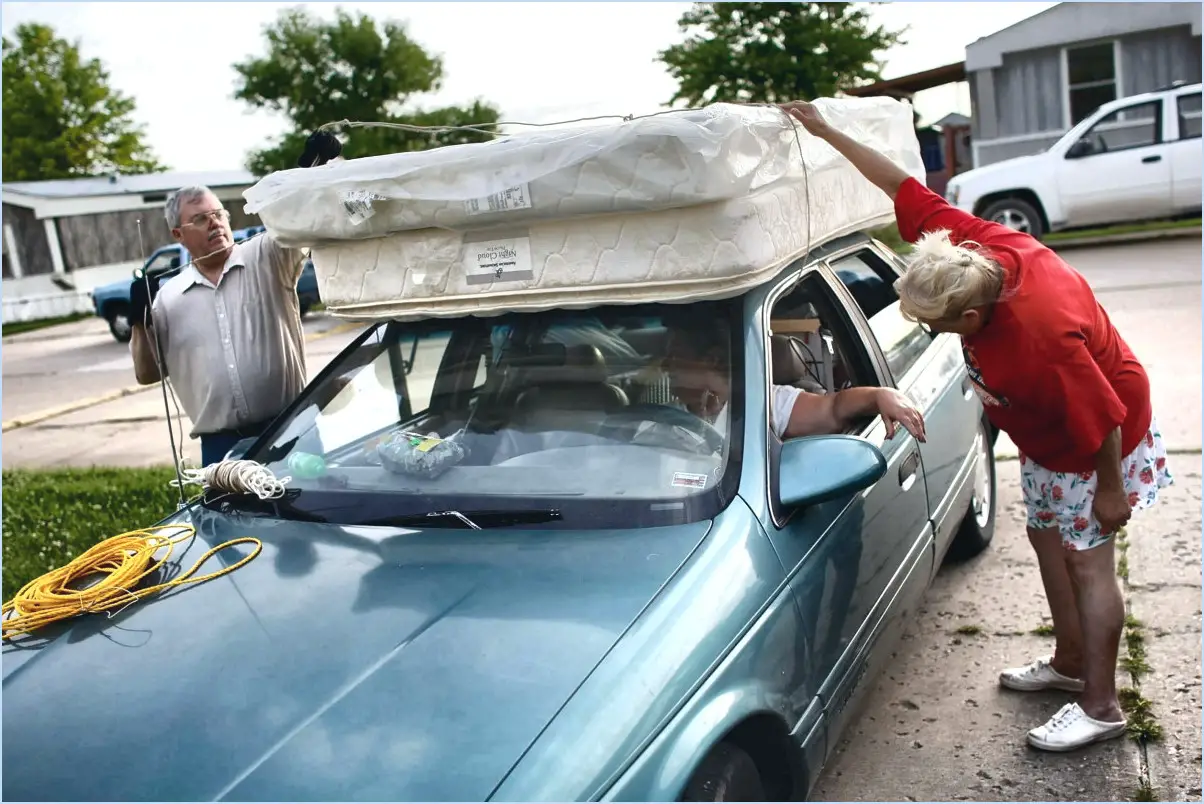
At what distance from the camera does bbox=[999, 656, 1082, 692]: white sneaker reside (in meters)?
3.36

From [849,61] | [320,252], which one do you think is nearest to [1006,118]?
[849,61]

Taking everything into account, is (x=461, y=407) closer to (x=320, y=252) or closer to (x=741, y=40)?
(x=320, y=252)

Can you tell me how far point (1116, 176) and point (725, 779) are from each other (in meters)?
13.6

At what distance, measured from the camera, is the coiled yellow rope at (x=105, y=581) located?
2.49 m

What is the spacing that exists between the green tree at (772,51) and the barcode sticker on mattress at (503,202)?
23.2m

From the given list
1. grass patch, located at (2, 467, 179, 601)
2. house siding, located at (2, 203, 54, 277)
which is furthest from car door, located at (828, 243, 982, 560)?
house siding, located at (2, 203, 54, 277)

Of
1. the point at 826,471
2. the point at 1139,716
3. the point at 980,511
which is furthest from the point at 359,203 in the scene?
the point at 980,511

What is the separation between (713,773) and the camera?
6.75 ft

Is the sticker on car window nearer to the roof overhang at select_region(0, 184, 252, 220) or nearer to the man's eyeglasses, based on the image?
the man's eyeglasses

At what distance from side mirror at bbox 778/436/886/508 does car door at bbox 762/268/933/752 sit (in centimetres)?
4

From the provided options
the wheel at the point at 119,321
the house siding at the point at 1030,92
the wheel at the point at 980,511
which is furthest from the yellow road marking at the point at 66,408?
the house siding at the point at 1030,92

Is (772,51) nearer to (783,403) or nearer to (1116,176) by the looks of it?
(1116,176)

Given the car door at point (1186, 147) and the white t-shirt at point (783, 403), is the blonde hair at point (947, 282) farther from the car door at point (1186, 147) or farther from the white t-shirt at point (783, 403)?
the car door at point (1186, 147)

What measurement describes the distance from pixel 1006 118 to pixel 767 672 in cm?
1997
